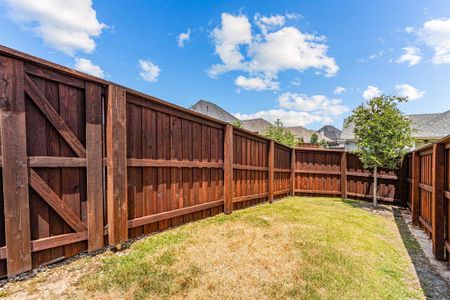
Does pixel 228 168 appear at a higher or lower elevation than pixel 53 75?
lower

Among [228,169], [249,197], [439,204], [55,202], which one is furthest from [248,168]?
[55,202]

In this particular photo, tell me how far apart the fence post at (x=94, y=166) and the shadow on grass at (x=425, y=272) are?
3.73 meters

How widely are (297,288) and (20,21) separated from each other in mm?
5312

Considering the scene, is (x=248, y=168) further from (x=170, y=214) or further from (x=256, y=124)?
(x=256, y=124)

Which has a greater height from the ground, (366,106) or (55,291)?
(366,106)

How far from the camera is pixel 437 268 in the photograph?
109 inches

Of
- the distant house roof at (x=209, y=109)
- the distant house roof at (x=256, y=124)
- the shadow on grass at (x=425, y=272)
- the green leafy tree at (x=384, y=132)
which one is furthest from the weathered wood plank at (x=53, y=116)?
the distant house roof at (x=256, y=124)

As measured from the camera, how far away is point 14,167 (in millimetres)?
1849

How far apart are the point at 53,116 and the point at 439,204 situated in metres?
5.26

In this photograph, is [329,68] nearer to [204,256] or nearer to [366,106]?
[366,106]

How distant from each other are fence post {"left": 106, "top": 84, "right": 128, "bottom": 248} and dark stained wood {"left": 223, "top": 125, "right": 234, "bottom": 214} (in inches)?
94.7

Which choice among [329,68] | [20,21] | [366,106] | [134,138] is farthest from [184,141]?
[329,68]

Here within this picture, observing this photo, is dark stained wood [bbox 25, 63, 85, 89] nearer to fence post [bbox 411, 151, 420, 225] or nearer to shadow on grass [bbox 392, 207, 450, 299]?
shadow on grass [bbox 392, 207, 450, 299]

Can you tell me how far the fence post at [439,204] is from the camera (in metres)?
3.01
